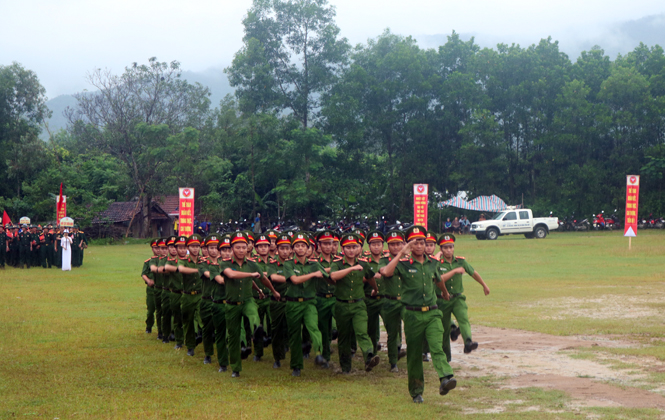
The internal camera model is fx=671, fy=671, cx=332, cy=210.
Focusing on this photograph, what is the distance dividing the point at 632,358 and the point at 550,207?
144 ft

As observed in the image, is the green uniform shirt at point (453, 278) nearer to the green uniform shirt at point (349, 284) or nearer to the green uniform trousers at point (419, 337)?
the green uniform shirt at point (349, 284)

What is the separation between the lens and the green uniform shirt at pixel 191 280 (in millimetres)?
9969

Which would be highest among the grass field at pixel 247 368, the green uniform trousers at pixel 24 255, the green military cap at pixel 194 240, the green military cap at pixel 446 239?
the green military cap at pixel 446 239

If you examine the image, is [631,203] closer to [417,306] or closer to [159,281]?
[159,281]

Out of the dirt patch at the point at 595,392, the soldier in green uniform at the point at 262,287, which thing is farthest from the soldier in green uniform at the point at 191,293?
the dirt patch at the point at 595,392

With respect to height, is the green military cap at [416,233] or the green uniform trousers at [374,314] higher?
the green military cap at [416,233]

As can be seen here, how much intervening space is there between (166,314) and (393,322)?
4399 mm

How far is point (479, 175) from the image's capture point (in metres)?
52.7

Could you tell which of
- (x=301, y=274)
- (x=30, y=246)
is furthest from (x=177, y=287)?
(x=30, y=246)

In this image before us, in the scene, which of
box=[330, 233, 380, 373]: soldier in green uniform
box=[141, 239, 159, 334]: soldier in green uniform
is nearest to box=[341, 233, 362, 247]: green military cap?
box=[330, 233, 380, 373]: soldier in green uniform

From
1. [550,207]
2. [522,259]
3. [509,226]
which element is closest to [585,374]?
[522,259]

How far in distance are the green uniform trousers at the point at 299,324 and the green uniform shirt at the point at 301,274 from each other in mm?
115

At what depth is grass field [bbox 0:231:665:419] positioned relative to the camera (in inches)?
272

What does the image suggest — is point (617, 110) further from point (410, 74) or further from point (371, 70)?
point (371, 70)
